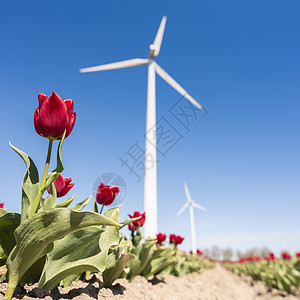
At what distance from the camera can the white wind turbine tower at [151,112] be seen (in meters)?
11.8

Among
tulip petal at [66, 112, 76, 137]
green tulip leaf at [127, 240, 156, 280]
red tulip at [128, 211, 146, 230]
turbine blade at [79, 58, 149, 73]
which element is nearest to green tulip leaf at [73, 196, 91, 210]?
tulip petal at [66, 112, 76, 137]

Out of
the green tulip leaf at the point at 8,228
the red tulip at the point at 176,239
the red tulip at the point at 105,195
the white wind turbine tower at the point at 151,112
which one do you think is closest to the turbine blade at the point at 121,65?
the white wind turbine tower at the point at 151,112

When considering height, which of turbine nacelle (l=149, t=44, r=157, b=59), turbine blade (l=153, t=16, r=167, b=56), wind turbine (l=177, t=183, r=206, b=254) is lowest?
wind turbine (l=177, t=183, r=206, b=254)

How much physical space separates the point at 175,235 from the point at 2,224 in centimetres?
497

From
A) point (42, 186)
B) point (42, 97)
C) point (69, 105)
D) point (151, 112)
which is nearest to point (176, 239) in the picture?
point (42, 186)

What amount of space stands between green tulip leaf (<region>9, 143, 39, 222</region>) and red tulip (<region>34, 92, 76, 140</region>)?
0.24m

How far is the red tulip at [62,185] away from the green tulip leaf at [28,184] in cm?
46

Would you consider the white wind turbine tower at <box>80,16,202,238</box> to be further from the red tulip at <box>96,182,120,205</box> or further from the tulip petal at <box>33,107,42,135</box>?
the tulip petal at <box>33,107,42,135</box>

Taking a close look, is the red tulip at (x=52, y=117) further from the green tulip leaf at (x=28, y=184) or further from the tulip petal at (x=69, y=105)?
the green tulip leaf at (x=28, y=184)

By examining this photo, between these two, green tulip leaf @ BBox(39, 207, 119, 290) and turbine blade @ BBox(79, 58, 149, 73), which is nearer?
green tulip leaf @ BBox(39, 207, 119, 290)

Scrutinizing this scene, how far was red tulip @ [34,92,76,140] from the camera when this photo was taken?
1.94 m

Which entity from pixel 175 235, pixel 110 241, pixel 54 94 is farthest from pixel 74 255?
pixel 175 235

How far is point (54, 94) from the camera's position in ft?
6.30

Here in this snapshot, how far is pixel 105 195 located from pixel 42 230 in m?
1.29
